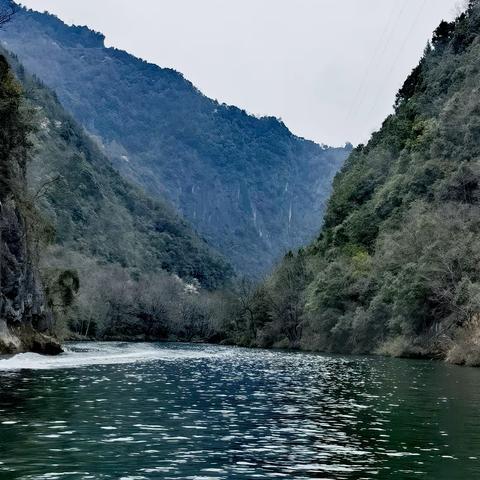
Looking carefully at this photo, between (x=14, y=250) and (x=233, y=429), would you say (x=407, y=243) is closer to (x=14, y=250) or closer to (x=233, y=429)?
(x=14, y=250)

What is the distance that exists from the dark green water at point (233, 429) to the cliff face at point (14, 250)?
1802 centimetres

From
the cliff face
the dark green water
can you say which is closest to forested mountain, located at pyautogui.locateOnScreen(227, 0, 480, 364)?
the dark green water

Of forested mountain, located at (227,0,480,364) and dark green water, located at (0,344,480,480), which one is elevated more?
forested mountain, located at (227,0,480,364)

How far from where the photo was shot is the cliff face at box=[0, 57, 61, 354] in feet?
178

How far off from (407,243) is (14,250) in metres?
39.1

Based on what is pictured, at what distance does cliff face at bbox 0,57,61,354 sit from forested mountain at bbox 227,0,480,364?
34388mm

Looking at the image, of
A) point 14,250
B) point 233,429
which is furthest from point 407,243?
point 233,429

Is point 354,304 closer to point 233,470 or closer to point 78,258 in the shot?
point 233,470

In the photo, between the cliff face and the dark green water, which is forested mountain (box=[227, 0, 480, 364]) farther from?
the cliff face

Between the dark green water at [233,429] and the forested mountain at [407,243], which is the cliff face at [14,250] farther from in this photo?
the forested mountain at [407,243]

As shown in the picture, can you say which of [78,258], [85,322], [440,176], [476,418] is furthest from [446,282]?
[78,258]

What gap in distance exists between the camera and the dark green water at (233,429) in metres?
15.1

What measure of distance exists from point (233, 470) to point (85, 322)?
139 m

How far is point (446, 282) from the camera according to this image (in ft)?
222
